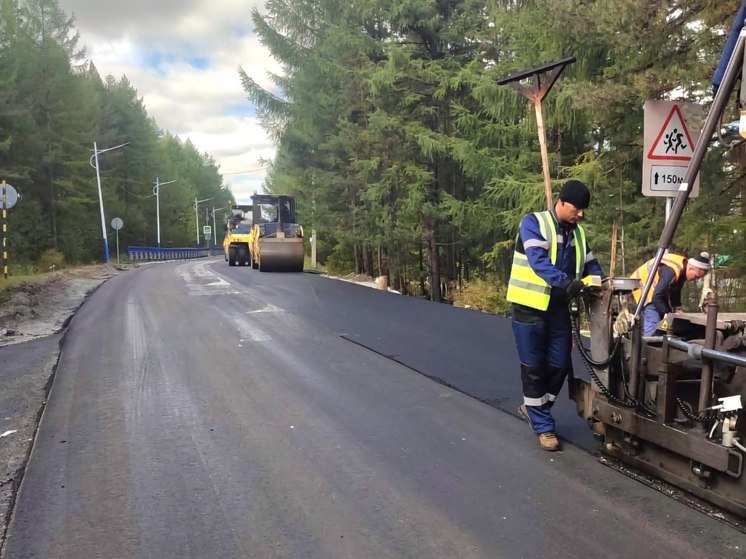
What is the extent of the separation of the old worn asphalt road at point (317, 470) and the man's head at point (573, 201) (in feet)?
5.31

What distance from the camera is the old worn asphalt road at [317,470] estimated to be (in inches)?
127

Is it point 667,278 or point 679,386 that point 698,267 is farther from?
point 679,386

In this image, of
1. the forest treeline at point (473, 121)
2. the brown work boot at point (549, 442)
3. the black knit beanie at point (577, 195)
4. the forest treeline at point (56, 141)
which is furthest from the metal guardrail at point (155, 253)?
the black knit beanie at point (577, 195)

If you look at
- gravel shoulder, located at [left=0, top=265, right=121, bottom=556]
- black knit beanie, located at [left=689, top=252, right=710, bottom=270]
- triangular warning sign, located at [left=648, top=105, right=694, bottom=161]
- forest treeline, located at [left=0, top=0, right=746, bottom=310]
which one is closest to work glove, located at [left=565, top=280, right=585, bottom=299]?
forest treeline, located at [left=0, top=0, right=746, bottom=310]

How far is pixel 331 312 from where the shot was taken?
37.1 ft

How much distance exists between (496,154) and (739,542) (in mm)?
10960

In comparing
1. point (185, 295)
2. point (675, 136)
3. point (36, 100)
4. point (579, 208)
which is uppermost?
point (36, 100)

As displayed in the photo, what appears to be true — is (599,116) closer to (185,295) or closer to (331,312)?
(331,312)

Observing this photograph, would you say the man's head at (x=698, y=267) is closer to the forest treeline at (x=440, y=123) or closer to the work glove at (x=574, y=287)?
the forest treeline at (x=440, y=123)

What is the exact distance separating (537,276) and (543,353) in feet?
1.87

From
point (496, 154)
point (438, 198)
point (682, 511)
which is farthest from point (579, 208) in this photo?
point (438, 198)

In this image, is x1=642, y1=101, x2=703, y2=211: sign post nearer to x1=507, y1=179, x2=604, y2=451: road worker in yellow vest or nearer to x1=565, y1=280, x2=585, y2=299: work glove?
x1=507, y1=179, x2=604, y2=451: road worker in yellow vest

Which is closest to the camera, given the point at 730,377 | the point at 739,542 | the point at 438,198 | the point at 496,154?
the point at 739,542

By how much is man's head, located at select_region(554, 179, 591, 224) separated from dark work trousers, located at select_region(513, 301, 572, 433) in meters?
0.60
